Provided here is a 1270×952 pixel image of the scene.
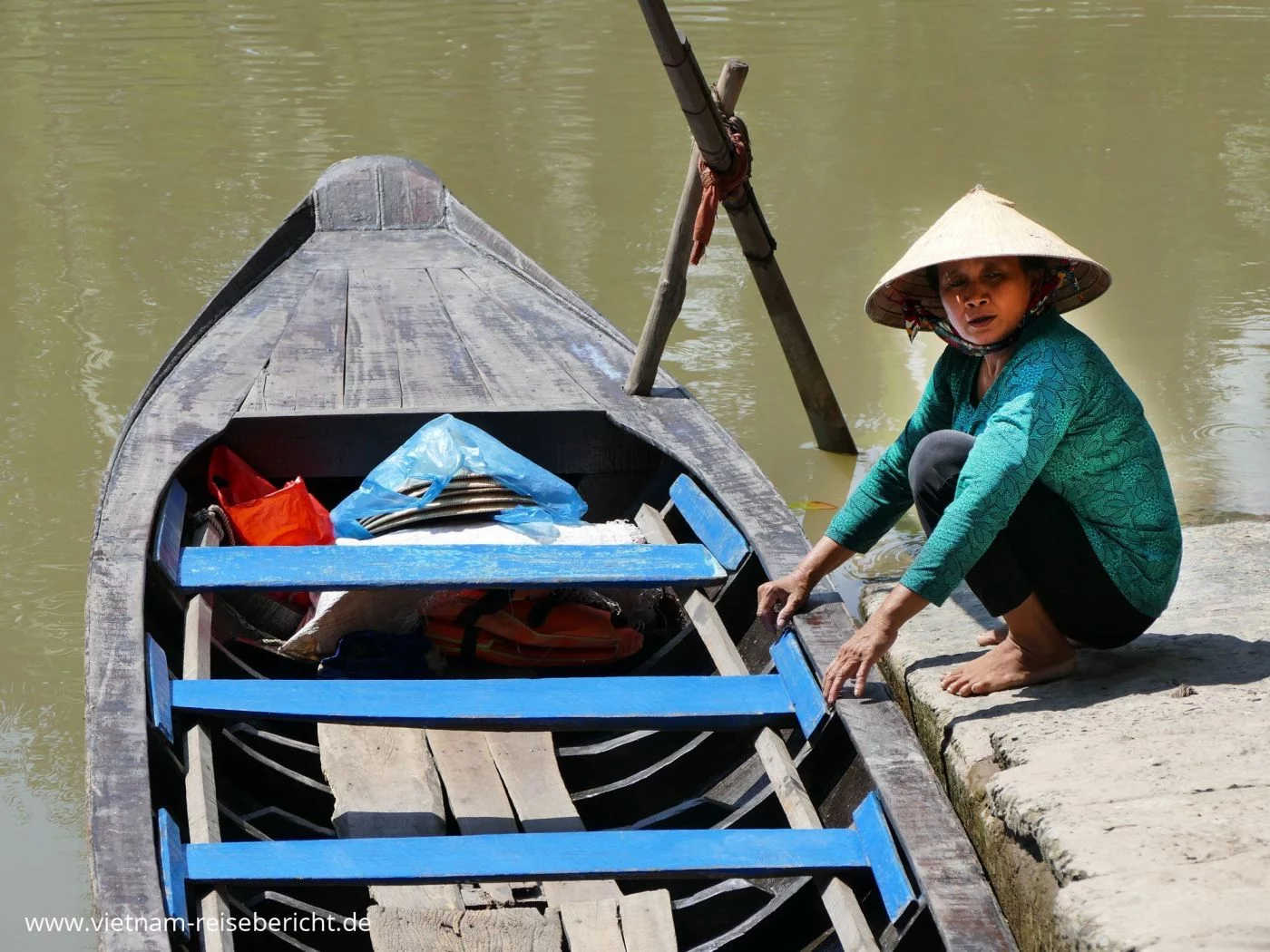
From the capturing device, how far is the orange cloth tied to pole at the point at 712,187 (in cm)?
367

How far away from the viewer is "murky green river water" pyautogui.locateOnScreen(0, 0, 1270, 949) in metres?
4.46

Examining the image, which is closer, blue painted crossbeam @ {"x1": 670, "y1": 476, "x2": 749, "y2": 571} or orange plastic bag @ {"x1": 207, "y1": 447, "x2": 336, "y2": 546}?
blue painted crossbeam @ {"x1": 670, "y1": 476, "x2": 749, "y2": 571}

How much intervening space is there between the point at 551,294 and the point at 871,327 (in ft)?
6.07

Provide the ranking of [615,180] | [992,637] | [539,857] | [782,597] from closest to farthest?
[539,857], [782,597], [992,637], [615,180]

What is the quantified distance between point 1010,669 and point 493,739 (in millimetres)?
954

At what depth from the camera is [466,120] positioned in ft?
30.1

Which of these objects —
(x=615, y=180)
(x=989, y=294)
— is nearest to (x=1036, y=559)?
(x=989, y=294)

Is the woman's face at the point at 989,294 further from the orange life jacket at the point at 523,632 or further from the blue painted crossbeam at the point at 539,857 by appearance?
the orange life jacket at the point at 523,632

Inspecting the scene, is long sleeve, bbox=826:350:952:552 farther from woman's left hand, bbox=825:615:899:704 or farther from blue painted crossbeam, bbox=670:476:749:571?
blue painted crossbeam, bbox=670:476:749:571

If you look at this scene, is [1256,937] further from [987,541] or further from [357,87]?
[357,87]

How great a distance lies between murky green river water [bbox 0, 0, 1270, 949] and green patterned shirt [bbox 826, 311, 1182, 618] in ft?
5.58

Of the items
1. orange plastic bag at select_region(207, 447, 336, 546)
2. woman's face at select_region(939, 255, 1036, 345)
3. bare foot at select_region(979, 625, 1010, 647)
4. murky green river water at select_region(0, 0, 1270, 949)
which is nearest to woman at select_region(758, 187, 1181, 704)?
woman's face at select_region(939, 255, 1036, 345)

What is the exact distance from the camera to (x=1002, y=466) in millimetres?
2086

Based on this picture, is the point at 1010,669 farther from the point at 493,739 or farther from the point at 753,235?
the point at 753,235
